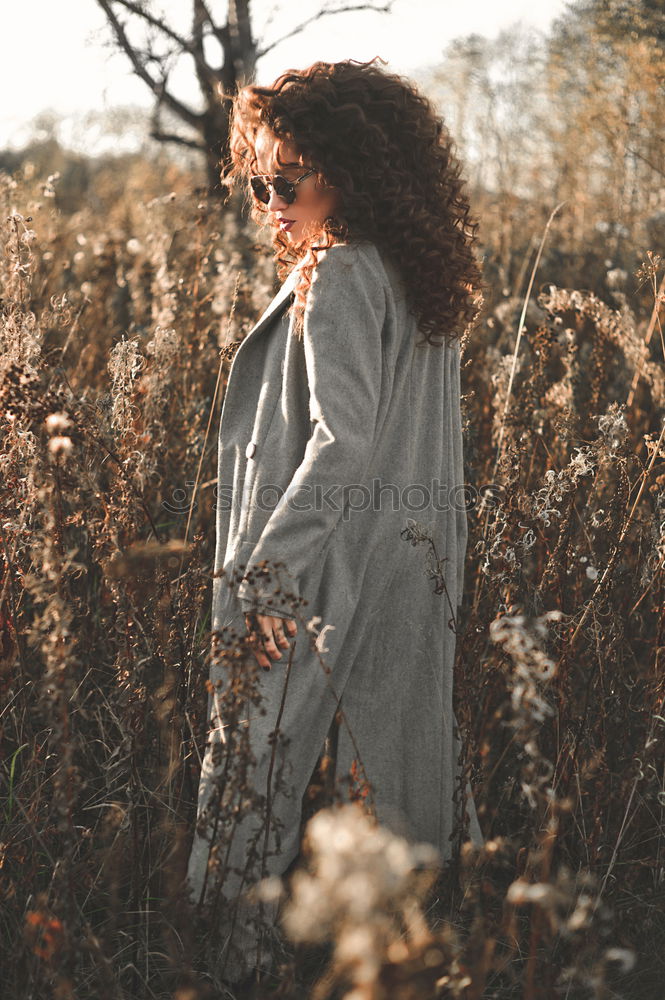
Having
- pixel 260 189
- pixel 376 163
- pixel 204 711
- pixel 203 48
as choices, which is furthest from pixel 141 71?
pixel 204 711

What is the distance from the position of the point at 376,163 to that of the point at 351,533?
0.77 meters

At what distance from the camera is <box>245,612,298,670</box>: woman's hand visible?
1.66 meters

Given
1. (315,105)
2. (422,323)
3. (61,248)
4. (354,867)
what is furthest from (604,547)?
(61,248)

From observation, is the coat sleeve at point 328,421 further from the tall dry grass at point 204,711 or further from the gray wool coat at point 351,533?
the tall dry grass at point 204,711

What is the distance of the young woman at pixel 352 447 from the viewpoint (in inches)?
67.6

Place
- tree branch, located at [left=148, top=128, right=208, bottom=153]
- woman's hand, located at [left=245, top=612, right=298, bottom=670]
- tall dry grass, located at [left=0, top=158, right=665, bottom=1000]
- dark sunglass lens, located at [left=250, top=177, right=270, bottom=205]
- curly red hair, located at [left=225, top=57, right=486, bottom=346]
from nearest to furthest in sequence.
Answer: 1. tall dry grass, located at [left=0, top=158, right=665, bottom=1000]
2. woman's hand, located at [left=245, top=612, right=298, bottom=670]
3. curly red hair, located at [left=225, top=57, right=486, bottom=346]
4. dark sunglass lens, located at [left=250, top=177, right=270, bottom=205]
5. tree branch, located at [left=148, top=128, right=208, bottom=153]

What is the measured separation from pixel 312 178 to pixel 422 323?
0.38 meters

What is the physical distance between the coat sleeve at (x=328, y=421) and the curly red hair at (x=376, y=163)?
10cm

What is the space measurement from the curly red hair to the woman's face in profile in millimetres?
20

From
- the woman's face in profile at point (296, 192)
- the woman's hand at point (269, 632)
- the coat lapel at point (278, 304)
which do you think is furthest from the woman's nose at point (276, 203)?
the woman's hand at point (269, 632)

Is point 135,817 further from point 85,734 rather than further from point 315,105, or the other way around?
point 315,105

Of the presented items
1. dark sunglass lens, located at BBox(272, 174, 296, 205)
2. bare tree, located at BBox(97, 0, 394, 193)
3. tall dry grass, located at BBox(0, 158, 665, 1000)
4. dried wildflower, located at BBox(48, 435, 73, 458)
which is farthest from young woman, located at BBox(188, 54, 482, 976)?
bare tree, located at BBox(97, 0, 394, 193)

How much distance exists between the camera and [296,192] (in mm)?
1876

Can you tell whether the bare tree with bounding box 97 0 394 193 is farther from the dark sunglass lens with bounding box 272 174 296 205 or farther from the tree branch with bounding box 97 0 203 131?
the dark sunglass lens with bounding box 272 174 296 205
